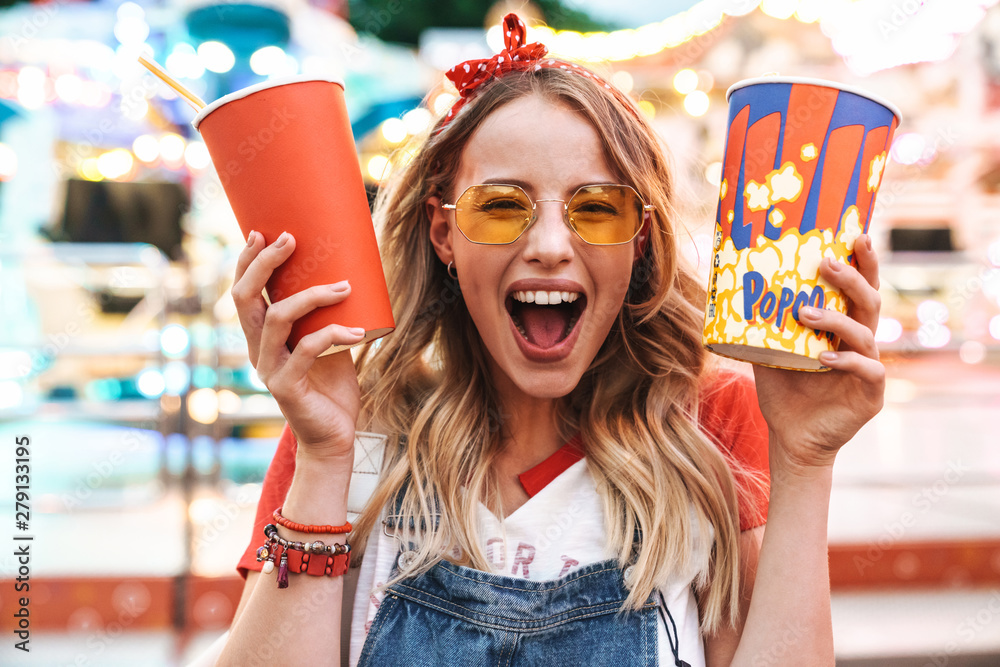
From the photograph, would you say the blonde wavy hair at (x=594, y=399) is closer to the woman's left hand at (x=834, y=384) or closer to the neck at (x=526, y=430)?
the neck at (x=526, y=430)

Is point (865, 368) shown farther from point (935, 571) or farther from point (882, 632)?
point (935, 571)

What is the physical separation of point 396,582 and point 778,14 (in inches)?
207

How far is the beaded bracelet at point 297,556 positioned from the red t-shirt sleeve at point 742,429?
72 cm

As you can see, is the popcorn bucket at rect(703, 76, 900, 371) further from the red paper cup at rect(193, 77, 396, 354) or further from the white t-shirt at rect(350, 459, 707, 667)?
the red paper cup at rect(193, 77, 396, 354)

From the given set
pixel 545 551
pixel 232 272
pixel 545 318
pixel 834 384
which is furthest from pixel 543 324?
pixel 232 272

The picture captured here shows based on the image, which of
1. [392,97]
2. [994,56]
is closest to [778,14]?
[994,56]

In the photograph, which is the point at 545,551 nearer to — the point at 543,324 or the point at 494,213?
the point at 543,324

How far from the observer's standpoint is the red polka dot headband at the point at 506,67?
1.40 m

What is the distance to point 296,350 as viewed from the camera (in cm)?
111

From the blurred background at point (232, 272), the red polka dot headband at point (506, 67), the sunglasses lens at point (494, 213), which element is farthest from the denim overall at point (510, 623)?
the red polka dot headband at point (506, 67)

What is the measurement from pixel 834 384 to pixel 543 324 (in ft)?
1.67

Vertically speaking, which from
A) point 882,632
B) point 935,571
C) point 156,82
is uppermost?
point 156,82

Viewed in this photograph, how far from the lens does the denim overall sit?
1204 mm

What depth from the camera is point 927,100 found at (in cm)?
570
